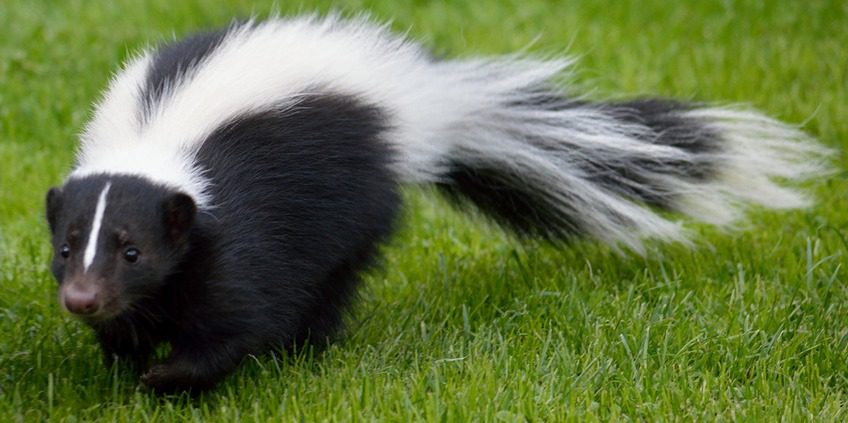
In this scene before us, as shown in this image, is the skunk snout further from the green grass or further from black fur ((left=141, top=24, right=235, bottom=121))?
black fur ((left=141, top=24, right=235, bottom=121))

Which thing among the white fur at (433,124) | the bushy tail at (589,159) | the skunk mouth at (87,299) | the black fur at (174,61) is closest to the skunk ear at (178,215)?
the white fur at (433,124)

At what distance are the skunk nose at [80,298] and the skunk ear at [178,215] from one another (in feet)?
1.24

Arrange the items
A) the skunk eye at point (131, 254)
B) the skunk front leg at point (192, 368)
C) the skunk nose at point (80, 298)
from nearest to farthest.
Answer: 1. the skunk nose at point (80, 298)
2. the skunk eye at point (131, 254)
3. the skunk front leg at point (192, 368)

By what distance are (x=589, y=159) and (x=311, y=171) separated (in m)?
1.37

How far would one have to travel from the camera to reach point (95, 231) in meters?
4.14

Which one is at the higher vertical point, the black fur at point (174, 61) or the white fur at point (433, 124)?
the black fur at point (174, 61)

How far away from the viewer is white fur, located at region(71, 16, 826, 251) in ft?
15.1

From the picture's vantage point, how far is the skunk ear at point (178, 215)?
14.0 feet

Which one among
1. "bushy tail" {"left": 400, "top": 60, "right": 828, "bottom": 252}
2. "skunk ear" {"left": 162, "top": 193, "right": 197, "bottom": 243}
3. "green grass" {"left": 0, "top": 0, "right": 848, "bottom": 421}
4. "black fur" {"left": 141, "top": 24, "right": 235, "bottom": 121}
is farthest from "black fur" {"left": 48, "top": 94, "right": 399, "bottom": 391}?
"bushy tail" {"left": 400, "top": 60, "right": 828, "bottom": 252}

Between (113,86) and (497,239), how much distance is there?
2.01 m

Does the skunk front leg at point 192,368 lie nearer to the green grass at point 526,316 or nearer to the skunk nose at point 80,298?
the green grass at point 526,316

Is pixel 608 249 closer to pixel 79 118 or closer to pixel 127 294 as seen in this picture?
pixel 127 294

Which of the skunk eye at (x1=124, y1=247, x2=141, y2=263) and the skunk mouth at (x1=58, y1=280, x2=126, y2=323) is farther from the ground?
the skunk eye at (x1=124, y1=247, x2=141, y2=263)

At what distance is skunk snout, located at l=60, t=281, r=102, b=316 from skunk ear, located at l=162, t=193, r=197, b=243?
37 centimetres
